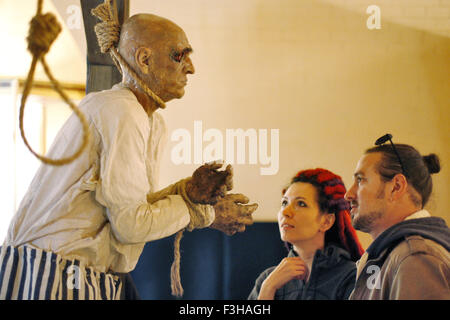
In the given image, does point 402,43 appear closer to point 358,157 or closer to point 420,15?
point 420,15

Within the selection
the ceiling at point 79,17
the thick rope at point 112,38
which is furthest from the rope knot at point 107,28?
the ceiling at point 79,17

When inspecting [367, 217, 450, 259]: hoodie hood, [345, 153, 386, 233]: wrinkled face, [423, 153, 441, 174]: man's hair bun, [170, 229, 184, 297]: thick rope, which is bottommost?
[170, 229, 184, 297]: thick rope

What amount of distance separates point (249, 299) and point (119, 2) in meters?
0.79

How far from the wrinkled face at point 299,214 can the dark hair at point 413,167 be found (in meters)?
0.18

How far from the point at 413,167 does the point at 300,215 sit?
0.30m

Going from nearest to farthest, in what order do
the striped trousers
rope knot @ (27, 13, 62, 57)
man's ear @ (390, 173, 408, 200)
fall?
1. rope knot @ (27, 13, 62, 57)
2. the striped trousers
3. man's ear @ (390, 173, 408, 200)

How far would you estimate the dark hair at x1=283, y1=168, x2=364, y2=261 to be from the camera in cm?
133

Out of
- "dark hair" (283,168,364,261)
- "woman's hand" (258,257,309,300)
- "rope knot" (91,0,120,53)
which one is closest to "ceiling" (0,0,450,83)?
"rope knot" (91,0,120,53)

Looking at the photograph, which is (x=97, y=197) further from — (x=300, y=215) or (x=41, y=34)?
(x=300, y=215)

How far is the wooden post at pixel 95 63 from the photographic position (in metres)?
1.38

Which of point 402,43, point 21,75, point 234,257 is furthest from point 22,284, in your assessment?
point 402,43

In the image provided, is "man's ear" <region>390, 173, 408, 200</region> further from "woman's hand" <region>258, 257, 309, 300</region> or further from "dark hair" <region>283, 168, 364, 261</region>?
"woman's hand" <region>258, 257, 309, 300</region>

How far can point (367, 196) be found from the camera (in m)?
1.31

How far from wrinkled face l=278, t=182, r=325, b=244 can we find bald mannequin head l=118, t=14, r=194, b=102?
0.40m
